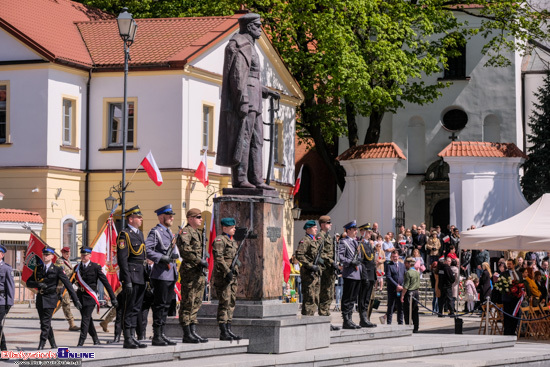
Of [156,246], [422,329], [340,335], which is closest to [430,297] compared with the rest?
[422,329]

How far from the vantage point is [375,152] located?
42000mm

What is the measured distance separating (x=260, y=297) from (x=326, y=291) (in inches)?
108

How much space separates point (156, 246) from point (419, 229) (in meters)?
22.5

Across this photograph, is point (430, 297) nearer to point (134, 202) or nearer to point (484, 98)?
point (134, 202)

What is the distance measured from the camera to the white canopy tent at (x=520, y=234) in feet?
82.7

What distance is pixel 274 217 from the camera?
1803 centimetres

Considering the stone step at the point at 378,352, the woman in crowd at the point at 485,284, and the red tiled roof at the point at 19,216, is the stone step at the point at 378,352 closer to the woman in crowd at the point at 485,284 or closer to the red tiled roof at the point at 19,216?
the woman in crowd at the point at 485,284

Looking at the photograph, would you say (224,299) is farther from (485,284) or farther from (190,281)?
(485,284)

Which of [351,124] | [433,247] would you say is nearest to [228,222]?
[433,247]

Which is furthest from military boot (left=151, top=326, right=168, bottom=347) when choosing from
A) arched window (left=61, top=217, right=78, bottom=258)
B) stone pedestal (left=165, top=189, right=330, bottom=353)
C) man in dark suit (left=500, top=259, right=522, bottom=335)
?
arched window (left=61, top=217, right=78, bottom=258)

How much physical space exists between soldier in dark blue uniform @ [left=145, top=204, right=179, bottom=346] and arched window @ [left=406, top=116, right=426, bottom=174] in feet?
120

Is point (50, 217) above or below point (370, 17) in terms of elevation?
below

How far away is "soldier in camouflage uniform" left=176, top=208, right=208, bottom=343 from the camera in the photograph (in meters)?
16.2

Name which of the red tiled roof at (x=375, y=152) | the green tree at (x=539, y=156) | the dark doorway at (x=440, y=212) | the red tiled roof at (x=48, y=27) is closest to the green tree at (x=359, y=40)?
the red tiled roof at (x=375, y=152)
